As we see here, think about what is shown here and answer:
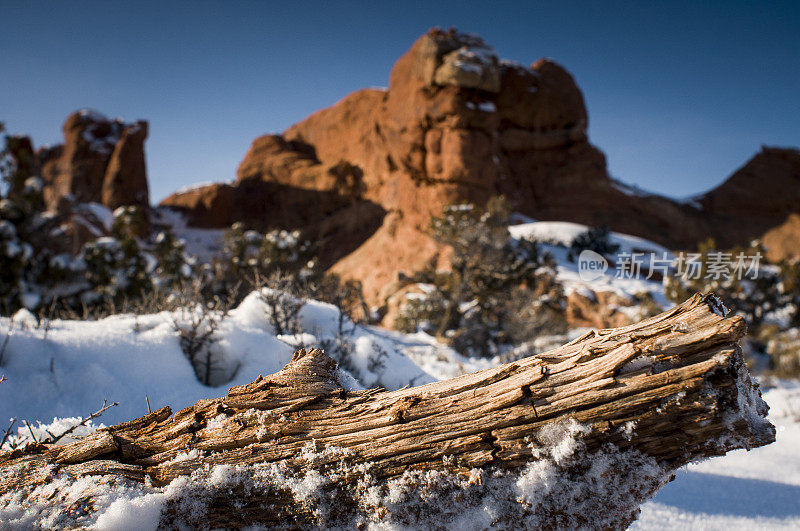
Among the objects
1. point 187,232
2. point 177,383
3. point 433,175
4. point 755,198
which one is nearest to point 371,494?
point 177,383

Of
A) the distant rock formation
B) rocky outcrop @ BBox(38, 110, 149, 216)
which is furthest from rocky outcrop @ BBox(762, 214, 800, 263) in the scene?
rocky outcrop @ BBox(38, 110, 149, 216)

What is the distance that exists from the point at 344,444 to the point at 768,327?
12.3 metres

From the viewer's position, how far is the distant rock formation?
57.0 feet

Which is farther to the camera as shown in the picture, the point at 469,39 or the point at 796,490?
the point at 469,39

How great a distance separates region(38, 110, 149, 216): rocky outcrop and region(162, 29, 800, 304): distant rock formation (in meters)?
5.60

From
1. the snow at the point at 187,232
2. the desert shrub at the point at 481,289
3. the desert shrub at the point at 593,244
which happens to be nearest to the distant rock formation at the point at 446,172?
the snow at the point at 187,232

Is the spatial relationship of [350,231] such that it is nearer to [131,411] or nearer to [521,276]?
[521,276]

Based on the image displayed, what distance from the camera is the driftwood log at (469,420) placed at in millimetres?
1004

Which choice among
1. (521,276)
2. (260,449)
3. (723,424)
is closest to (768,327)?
(521,276)

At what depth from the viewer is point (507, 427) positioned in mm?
1114

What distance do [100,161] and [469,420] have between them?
104ft

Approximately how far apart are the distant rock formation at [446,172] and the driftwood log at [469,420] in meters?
13.3

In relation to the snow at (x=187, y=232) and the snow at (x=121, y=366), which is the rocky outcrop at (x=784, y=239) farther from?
the snow at (x=187, y=232)

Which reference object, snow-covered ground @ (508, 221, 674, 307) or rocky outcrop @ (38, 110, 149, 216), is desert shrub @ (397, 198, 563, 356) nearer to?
Answer: snow-covered ground @ (508, 221, 674, 307)
